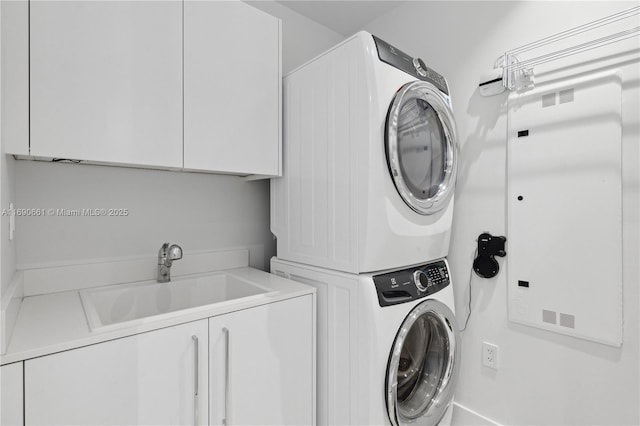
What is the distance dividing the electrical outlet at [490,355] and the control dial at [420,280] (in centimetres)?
64

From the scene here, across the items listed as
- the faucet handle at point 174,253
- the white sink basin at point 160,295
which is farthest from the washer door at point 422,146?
the faucet handle at point 174,253

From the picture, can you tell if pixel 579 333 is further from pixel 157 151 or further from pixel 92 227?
pixel 92 227

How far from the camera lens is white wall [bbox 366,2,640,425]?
1.34 m

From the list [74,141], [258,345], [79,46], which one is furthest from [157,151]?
[258,345]

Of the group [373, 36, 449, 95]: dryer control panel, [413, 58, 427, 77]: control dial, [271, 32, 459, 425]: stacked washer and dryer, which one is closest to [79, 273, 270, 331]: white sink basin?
[271, 32, 459, 425]: stacked washer and dryer

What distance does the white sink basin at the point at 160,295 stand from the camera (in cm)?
140

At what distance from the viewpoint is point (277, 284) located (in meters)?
1.53

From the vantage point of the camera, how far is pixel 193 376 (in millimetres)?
1077

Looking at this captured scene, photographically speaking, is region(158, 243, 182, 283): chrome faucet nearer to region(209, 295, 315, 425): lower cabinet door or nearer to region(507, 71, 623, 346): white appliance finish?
region(209, 295, 315, 425): lower cabinet door

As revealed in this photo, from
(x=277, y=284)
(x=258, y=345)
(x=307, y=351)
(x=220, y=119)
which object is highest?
(x=220, y=119)

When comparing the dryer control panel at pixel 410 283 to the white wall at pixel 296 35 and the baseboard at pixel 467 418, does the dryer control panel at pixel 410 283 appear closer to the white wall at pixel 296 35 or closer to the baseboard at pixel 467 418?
the baseboard at pixel 467 418

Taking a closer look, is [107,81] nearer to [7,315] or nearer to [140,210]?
[140,210]

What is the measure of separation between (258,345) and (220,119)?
3.24 ft

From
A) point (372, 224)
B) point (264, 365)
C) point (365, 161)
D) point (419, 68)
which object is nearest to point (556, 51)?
point (419, 68)
